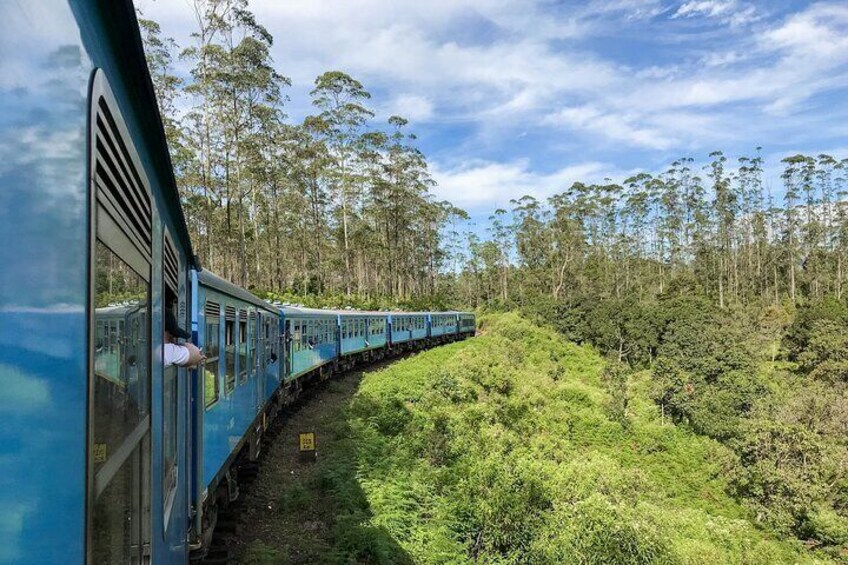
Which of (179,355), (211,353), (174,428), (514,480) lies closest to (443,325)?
(514,480)

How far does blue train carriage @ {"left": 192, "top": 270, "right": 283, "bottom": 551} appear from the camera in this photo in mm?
5059

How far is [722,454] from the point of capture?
2214 cm

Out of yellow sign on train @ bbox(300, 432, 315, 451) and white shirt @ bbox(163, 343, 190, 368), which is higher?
white shirt @ bbox(163, 343, 190, 368)

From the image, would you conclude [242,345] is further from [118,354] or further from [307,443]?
[118,354]

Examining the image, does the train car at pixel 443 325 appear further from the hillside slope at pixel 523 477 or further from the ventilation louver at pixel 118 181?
the ventilation louver at pixel 118 181

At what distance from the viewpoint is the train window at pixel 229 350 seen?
20.5 feet

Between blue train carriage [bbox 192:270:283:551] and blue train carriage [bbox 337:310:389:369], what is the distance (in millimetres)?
10173

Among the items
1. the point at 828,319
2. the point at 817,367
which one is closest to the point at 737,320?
the point at 828,319

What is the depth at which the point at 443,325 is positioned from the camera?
124 feet

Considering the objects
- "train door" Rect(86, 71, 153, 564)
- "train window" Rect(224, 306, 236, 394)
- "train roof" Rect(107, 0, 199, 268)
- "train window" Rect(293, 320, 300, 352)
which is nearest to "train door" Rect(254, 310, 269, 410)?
"train window" Rect(224, 306, 236, 394)

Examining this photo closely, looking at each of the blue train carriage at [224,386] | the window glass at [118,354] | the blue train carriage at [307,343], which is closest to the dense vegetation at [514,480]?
the blue train carriage at [224,386]

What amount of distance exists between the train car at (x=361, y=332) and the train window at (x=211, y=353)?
1317cm

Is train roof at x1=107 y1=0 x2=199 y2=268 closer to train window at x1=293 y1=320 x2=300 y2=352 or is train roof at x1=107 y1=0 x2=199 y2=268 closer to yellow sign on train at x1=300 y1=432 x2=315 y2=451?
yellow sign on train at x1=300 y1=432 x2=315 y2=451

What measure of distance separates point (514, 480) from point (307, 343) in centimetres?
620
